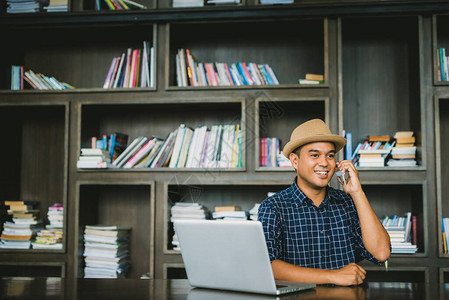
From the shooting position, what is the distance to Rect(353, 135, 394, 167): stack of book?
117 inches

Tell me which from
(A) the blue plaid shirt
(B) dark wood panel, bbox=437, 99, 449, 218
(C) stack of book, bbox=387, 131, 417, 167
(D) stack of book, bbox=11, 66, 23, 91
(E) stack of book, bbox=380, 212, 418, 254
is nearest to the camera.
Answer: (A) the blue plaid shirt

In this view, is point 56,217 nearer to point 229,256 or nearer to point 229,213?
point 229,213

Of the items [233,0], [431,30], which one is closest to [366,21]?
[431,30]

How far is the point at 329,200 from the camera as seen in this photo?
2.04 meters

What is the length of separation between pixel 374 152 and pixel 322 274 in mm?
1559

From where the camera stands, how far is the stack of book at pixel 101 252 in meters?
3.14

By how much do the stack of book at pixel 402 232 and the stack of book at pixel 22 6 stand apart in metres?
2.80

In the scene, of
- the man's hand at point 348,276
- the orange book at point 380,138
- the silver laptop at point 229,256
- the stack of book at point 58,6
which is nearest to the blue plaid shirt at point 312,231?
the man's hand at point 348,276

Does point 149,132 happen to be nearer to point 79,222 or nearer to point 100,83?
point 100,83

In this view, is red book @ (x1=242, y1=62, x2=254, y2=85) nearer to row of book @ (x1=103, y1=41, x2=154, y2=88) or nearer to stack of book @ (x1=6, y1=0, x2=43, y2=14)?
row of book @ (x1=103, y1=41, x2=154, y2=88)

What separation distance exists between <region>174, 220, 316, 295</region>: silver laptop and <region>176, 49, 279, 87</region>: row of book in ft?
6.19

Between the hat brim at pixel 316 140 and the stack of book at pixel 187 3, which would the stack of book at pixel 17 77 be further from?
the hat brim at pixel 316 140

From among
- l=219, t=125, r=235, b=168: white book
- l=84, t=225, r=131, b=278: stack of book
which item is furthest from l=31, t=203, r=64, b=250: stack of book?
l=219, t=125, r=235, b=168: white book

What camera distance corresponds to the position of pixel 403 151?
9.84ft
